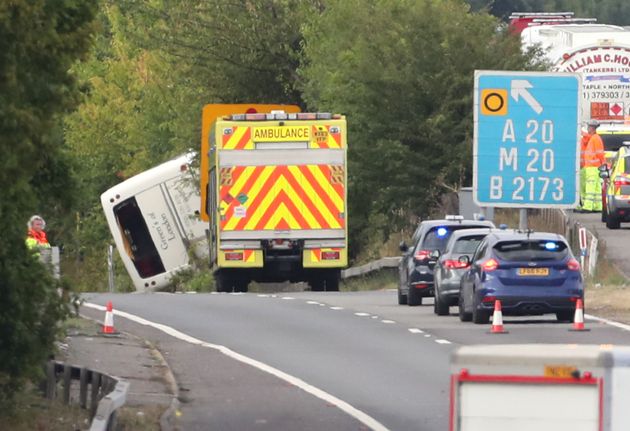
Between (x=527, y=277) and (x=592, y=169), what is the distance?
2132 centimetres

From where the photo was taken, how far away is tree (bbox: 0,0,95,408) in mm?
13914

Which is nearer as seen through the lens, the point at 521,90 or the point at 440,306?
the point at 440,306

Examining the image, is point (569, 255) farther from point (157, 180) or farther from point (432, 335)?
point (157, 180)

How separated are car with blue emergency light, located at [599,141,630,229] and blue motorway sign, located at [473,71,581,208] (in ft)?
32.2

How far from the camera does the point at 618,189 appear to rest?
148 feet

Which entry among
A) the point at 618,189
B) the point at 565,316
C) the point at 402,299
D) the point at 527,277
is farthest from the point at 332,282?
the point at 527,277

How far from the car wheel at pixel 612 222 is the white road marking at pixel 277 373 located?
16.4 m

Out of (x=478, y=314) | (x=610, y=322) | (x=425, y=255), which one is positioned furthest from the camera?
(x=425, y=255)

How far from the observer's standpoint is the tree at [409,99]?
48.4m

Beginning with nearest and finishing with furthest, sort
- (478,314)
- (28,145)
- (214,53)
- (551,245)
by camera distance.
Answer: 1. (28,145)
2. (551,245)
3. (478,314)
4. (214,53)

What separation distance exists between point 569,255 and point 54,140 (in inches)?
581

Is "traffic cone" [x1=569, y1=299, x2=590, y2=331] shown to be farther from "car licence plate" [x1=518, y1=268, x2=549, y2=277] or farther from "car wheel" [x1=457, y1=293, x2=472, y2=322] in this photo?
"car wheel" [x1=457, y1=293, x2=472, y2=322]

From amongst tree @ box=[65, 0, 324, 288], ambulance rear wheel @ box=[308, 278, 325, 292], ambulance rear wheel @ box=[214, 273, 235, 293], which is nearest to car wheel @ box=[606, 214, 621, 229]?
ambulance rear wheel @ box=[308, 278, 325, 292]

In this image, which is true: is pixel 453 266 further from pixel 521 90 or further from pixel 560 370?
pixel 560 370
